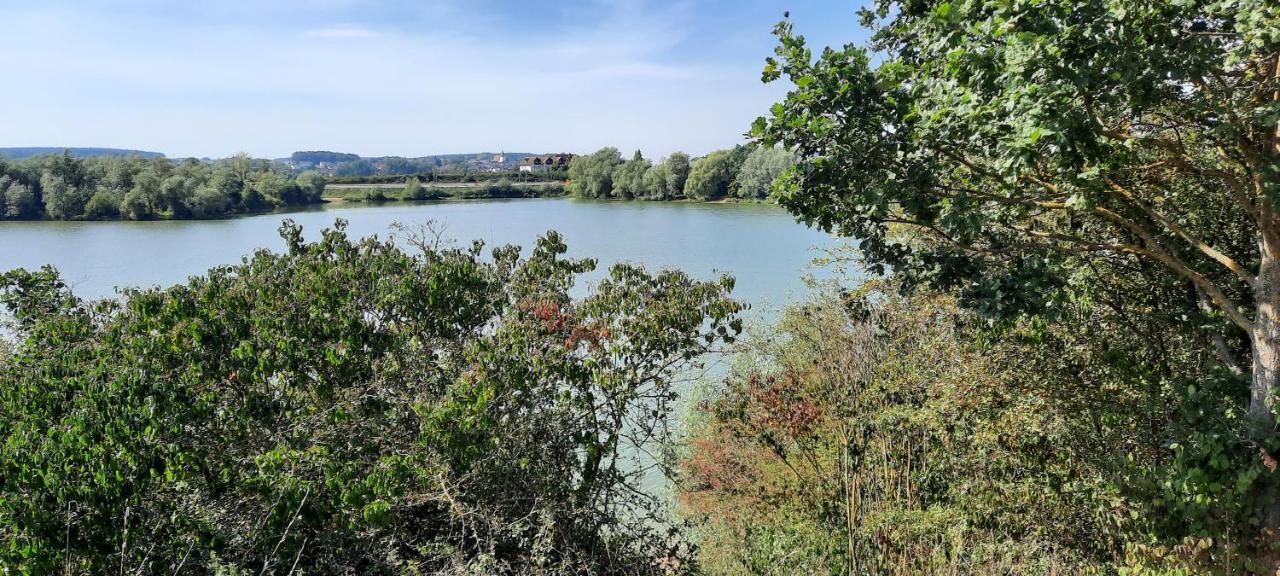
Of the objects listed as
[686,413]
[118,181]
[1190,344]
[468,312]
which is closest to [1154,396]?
[1190,344]

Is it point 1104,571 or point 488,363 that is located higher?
point 488,363

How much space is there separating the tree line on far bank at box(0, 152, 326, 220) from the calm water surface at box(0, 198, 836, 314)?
44.6 inches

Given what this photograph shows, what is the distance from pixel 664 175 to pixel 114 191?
105 ft

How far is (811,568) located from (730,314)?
3102 millimetres

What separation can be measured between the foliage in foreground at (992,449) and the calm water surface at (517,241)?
546 cm

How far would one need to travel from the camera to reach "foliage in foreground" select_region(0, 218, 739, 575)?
3518 mm

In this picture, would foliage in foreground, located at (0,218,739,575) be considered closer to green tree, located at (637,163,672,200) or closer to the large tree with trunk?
the large tree with trunk

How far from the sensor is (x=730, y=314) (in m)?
5.75

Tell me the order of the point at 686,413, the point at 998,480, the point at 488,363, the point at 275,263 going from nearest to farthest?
the point at 488,363, the point at 275,263, the point at 998,480, the point at 686,413

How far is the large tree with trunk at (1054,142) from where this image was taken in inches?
140

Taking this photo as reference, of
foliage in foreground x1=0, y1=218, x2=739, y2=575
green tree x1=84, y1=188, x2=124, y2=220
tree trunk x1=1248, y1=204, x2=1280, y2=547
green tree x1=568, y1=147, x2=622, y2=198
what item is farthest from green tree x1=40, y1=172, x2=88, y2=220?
tree trunk x1=1248, y1=204, x2=1280, y2=547

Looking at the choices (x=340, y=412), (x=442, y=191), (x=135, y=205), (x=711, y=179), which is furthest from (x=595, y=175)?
(x=340, y=412)

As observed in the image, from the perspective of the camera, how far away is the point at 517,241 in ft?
84.3

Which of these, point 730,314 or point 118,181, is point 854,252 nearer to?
point 730,314
